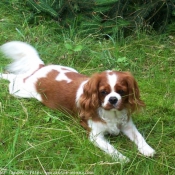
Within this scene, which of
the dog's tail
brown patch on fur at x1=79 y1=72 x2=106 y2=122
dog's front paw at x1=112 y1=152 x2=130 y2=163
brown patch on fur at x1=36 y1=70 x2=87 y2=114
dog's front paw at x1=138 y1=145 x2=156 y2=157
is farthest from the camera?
the dog's tail

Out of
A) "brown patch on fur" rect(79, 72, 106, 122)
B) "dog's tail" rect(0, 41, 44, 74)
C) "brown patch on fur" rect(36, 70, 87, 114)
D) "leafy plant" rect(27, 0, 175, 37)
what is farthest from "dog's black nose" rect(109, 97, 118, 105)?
"leafy plant" rect(27, 0, 175, 37)

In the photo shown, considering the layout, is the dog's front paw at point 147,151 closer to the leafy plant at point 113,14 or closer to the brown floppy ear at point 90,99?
the brown floppy ear at point 90,99

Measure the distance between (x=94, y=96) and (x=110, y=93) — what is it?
0.14m

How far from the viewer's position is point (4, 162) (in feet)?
9.05

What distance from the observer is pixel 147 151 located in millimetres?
2941

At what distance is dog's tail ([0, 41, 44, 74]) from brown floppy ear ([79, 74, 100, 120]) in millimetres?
868

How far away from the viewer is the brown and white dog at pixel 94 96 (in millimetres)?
3002

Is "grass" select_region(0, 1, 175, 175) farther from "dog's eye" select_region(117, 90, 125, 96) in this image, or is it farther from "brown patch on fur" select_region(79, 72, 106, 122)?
"dog's eye" select_region(117, 90, 125, 96)

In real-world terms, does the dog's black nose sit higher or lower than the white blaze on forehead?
lower

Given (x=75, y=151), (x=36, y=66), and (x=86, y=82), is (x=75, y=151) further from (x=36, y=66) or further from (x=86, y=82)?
(x=36, y=66)

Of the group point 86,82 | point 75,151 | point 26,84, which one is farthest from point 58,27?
point 75,151

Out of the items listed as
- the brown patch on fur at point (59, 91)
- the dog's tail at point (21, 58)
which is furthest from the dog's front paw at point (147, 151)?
the dog's tail at point (21, 58)

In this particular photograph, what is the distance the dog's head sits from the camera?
9.80 feet

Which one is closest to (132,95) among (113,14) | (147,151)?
(147,151)
